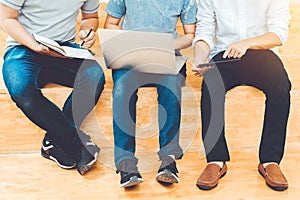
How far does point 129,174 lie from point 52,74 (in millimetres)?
452

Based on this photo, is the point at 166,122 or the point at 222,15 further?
the point at 222,15

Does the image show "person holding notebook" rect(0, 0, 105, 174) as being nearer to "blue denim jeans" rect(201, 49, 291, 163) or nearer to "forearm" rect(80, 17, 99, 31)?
"forearm" rect(80, 17, 99, 31)

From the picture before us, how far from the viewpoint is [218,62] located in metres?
1.72

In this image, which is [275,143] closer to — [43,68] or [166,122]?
[166,122]

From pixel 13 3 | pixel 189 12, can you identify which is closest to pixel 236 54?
pixel 189 12

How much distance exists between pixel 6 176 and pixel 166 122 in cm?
56

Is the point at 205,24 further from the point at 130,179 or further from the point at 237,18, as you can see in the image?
the point at 130,179

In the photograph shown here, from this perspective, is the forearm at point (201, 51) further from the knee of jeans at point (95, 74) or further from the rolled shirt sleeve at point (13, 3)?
the rolled shirt sleeve at point (13, 3)

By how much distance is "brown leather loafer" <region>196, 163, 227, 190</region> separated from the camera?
5.48ft

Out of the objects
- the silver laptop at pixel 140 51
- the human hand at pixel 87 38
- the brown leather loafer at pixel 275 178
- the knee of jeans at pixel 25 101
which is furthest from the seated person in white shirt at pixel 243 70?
the knee of jeans at pixel 25 101

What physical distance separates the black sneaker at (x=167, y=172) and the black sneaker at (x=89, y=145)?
0.85ft

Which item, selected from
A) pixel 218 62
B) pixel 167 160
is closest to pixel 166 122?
pixel 167 160

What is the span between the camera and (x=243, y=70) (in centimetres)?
175

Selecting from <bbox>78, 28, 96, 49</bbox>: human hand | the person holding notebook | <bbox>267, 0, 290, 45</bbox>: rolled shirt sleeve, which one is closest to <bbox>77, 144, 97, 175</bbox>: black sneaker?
the person holding notebook
